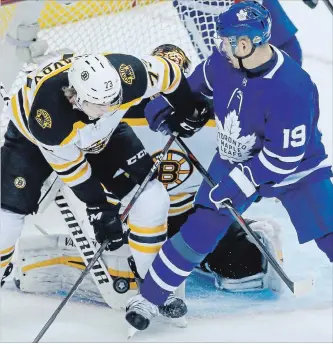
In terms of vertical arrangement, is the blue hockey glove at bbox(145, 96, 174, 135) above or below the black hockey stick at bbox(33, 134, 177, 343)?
above

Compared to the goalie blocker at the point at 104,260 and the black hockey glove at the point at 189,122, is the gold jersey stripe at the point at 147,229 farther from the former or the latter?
the black hockey glove at the point at 189,122

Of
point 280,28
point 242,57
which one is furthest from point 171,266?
point 280,28

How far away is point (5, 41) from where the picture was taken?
3.23 m

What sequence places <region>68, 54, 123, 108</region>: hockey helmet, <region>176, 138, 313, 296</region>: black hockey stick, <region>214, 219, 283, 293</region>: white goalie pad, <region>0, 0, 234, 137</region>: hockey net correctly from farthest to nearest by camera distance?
<region>0, 0, 234, 137</region>: hockey net, <region>214, 219, 283, 293</region>: white goalie pad, <region>176, 138, 313, 296</region>: black hockey stick, <region>68, 54, 123, 108</region>: hockey helmet

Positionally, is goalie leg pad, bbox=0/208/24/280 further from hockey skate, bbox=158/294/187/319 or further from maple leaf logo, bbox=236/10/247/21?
maple leaf logo, bbox=236/10/247/21

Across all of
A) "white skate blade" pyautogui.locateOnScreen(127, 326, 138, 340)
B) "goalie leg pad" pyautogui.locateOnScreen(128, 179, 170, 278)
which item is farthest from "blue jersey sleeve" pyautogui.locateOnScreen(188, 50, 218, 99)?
"white skate blade" pyautogui.locateOnScreen(127, 326, 138, 340)

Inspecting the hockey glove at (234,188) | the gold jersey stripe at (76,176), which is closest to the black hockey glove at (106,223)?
the gold jersey stripe at (76,176)

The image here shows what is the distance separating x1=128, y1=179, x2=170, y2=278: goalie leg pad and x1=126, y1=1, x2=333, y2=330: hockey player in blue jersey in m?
0.07

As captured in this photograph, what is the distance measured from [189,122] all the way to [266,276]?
2.05 ft

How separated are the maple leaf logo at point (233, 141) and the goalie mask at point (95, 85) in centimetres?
34

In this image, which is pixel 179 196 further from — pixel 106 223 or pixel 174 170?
pixel 106 223

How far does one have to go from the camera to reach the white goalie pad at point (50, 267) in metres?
3.33

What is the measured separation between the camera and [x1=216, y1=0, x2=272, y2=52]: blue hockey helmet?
2.78 m

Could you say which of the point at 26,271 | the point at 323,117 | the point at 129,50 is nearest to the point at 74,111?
the point at 26,271
